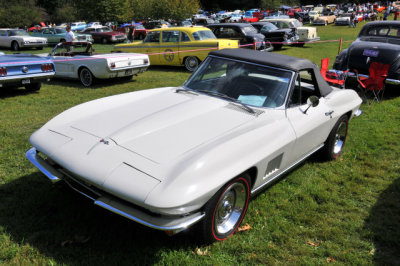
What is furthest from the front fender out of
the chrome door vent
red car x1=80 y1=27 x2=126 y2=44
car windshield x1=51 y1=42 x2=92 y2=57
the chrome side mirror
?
red car x1=80 y1=27 x2=126 y2=44

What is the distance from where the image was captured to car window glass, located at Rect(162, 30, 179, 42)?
11.8 metres

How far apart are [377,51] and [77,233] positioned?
8.27m

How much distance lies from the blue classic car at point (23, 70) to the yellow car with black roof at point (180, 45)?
14.0 ft

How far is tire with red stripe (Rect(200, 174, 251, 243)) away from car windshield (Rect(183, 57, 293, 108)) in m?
1.14

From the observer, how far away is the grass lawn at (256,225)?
9.17ft

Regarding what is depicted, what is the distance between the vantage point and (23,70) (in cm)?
744

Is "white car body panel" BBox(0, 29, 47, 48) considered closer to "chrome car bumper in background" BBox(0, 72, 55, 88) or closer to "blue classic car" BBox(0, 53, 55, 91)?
"blue classic car" BBox(0, 53, 55, 91)

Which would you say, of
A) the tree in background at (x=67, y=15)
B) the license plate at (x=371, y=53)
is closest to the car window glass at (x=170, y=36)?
the license plate at (x=371, y=53)

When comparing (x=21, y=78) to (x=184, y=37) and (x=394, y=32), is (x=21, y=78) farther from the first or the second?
(x=394, y=32)

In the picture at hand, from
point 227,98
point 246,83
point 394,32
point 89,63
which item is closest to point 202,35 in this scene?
point 89,63

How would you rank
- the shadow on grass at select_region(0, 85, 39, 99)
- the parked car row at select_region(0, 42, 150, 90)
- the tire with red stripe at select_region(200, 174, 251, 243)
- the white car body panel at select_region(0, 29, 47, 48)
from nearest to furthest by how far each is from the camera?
the tire with red stripe at select_region(200, 174, 251, 243)
the parked car row at select_region(0, 42, 150, 90)
the shadow on grass at select_region(0, 85, 39, 99)
the white car body panel at select_region(0, 29, 47, 48)

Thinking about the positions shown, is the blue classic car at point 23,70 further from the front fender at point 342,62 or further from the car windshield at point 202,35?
the front fender at point 342,62

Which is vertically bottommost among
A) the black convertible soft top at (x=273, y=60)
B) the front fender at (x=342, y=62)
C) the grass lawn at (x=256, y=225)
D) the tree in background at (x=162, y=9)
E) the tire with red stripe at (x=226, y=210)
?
the grass lawn at (x=256, y=225)

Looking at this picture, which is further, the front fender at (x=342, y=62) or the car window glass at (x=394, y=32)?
the car window glass at (x=394, y=32)
